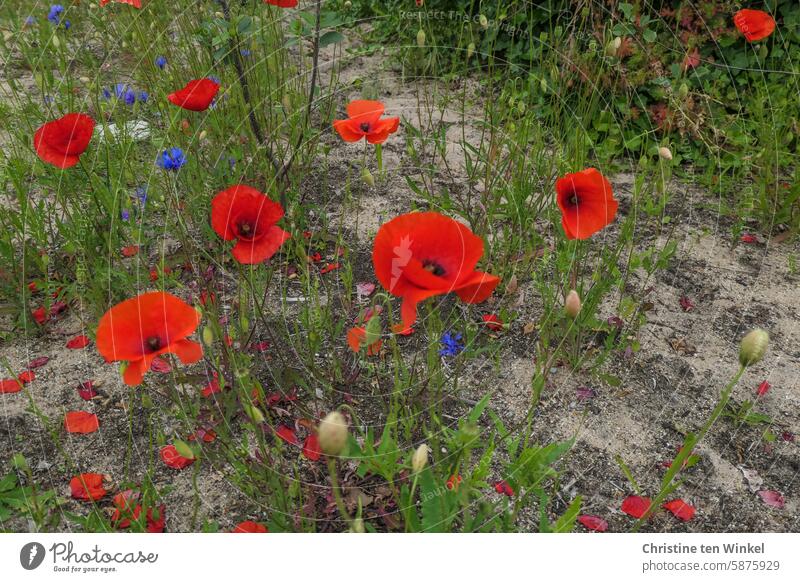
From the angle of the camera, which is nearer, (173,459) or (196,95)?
(173,459)

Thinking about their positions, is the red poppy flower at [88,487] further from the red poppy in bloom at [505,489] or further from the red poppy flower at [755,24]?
the red poppy flower at [755,24]

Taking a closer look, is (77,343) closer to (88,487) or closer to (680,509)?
(88,487)

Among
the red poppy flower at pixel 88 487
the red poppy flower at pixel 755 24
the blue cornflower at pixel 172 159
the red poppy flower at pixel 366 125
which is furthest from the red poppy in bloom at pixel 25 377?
the red poppy flower at pixel 755 24

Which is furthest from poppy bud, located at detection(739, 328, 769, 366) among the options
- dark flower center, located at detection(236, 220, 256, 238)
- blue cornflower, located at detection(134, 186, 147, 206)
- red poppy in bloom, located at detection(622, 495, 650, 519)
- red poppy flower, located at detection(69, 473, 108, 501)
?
blue cornflower, located at detection(134, 186, 147, 206)

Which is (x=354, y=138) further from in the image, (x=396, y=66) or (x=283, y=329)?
(x=396, y=66)

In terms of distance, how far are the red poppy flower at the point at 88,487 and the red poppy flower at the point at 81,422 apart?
124mm

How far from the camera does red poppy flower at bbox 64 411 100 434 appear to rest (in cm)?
153

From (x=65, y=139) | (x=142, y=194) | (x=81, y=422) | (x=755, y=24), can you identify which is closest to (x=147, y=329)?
(x=81, y=422)

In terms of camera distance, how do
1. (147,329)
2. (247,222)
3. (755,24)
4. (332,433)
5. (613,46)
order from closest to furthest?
1. (332,433)
2. (147,329)
3. (247,222)
4. (613,46)
5. (755,24)

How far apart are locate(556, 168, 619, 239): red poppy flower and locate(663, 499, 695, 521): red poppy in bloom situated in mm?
608

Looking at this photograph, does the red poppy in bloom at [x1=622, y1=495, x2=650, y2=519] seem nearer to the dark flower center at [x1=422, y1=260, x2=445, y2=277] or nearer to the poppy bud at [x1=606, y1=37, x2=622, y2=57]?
the dark flower center at [x1=422, y1=260, x2=445, y2=277]

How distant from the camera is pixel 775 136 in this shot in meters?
2.20

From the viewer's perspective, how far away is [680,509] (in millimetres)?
1411

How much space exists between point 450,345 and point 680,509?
2.12ft
